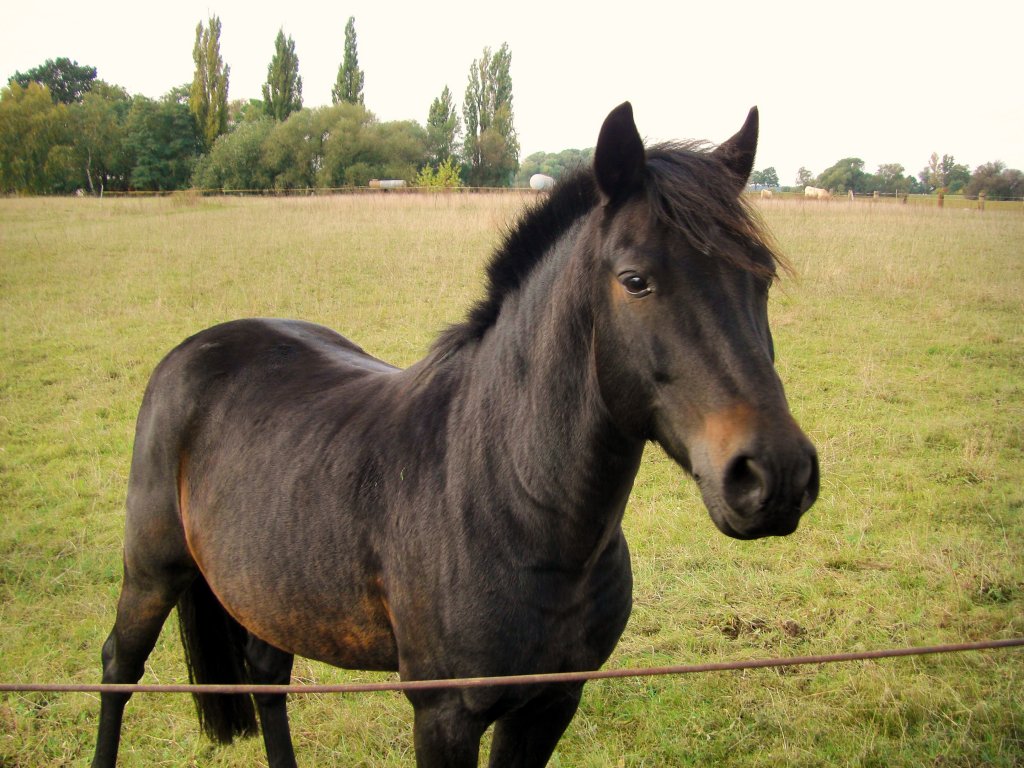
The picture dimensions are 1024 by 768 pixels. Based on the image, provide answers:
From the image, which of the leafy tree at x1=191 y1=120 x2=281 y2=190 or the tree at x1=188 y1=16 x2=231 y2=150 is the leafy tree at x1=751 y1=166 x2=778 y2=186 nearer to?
the leafy tree at x1=191 y1=120 x2=281 y2=190

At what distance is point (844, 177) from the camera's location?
42375 mm

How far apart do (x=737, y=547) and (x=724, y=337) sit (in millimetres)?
3735

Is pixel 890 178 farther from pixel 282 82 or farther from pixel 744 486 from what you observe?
pixel 744 486

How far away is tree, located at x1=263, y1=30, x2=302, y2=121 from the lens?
168ft

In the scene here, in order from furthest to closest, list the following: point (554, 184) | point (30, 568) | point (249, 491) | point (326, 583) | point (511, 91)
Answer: point (511, 91) → point (30, 568) → point (249, 491) → point (326, 583) → point (554, 184)

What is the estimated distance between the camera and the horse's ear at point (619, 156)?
1.71 meters

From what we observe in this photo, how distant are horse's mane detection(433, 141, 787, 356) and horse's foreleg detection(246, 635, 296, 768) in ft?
5.98

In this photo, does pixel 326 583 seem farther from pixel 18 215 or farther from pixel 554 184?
pixel 18 215

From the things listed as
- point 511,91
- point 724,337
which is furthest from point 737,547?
point 511,91

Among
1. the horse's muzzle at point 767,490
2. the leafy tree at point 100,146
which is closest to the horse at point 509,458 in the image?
the horse's muzzle at point 767,490

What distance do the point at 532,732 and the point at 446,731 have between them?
0.45 meters

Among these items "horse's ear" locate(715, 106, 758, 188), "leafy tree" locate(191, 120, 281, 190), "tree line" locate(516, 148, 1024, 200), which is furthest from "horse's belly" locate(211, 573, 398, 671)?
"leafy tree" locate(191, 120, 281, 190)

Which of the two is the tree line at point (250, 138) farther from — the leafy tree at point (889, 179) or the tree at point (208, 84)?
the leafy tree at point (889, 179)

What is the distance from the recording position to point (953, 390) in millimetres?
7820
